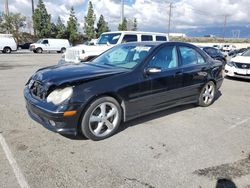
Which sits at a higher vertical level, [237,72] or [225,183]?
[237,72]

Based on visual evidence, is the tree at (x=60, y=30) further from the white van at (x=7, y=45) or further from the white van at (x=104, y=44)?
the white van at (x=104, y=44)

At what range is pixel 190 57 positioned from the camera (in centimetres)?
556

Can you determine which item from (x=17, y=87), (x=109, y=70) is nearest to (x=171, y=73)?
(x=109, y=70)

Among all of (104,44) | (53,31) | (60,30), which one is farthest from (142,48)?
(53,31)

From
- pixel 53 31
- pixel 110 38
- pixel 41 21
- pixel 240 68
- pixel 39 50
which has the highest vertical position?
pixel 41 21

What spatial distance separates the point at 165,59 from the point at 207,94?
70.4 inches

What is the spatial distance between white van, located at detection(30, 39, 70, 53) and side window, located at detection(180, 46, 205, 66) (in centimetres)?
2848

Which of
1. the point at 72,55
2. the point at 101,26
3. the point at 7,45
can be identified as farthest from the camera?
the point at 101,26

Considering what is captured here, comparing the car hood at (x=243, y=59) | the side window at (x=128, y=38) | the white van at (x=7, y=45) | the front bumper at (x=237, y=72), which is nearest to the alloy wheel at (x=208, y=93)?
the front bumper at (x=237, y=72)

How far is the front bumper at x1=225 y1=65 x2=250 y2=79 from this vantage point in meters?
9.93

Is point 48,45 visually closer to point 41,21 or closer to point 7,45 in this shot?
point 7,45

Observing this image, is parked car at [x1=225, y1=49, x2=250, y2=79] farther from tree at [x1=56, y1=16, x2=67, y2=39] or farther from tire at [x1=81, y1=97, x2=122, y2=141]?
tree at [x1=56, y1=16, x2=67, y2=39]

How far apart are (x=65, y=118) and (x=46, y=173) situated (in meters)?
0.82

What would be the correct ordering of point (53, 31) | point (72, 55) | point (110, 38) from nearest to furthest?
point (72, 55), point (110, 38), point (53, 31)
